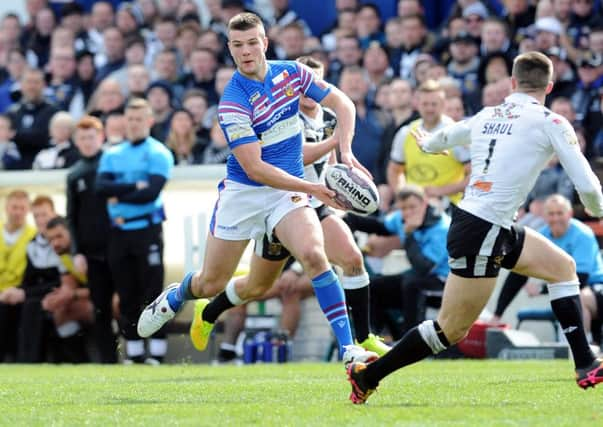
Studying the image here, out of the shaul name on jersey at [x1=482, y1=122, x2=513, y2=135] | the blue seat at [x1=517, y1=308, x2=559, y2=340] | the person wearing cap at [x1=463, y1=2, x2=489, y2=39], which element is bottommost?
the blue seat at [x1=517, y1=308, x2=559, y2=340]

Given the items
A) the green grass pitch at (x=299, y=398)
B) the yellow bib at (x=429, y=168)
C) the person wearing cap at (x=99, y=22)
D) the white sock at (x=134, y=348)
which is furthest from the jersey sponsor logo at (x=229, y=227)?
the person wearing cap at (x=99, y=22)

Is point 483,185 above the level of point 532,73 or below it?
below

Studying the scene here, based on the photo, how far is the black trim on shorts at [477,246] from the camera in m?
7.91

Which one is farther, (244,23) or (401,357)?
(244,23)

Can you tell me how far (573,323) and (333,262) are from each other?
2725 millimetres

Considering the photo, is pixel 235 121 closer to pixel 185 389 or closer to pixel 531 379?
pixel 185 389

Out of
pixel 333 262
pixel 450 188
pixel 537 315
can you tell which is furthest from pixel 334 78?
pixel 333 262

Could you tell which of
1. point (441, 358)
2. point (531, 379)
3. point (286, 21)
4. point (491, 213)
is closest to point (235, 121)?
point (491, 213)

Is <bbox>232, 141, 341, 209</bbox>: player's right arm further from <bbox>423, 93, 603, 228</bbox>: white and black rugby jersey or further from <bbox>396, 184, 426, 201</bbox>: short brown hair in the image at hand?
<bbox>396, 184, 426, 201</bbox>: short brown hair

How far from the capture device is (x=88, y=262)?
1510 cm

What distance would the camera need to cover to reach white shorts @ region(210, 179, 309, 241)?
9.36 meters

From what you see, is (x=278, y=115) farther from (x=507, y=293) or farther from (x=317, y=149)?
(x=507, y=293)

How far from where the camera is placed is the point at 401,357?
7.69 m

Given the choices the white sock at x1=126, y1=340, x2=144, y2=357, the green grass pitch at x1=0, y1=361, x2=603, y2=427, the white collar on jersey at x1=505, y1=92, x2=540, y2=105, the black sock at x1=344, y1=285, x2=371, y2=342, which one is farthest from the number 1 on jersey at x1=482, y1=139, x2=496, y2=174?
the white sock at x1=126, y1=340, x2=144, y2=357
